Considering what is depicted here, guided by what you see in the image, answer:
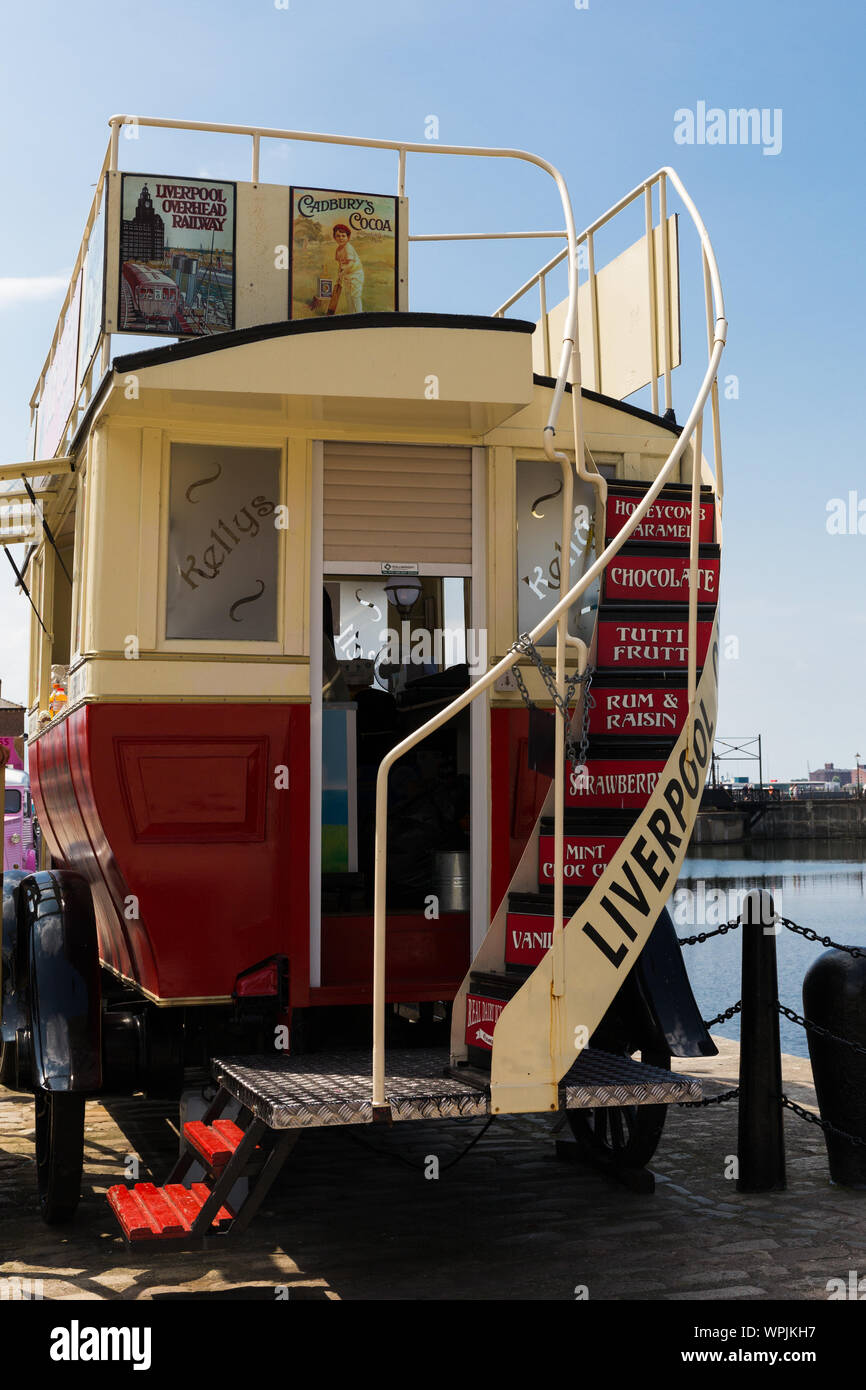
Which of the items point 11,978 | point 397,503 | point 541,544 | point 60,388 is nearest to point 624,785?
point 541,544

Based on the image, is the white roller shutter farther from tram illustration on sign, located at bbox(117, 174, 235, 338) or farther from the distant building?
the distant building

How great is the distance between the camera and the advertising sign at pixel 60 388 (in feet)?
24.0

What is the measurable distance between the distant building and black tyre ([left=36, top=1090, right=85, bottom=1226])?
141 inches

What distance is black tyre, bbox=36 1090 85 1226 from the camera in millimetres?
5465

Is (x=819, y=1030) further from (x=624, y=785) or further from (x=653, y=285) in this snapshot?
(x=653, y=285)

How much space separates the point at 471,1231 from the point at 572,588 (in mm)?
2762

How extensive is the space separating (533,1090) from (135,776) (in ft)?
6.63

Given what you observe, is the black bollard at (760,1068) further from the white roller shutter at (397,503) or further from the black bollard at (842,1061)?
the white roller shutter at (397,503)

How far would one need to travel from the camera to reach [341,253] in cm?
632

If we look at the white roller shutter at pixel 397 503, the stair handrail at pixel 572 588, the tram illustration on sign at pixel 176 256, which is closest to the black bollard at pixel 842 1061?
the stair handrail at pixel 572 588

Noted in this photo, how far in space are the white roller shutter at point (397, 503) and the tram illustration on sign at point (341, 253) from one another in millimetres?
921
